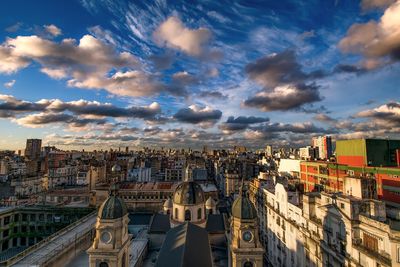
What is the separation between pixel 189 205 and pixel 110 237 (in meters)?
18.8

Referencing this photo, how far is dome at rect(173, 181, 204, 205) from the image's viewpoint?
140 ft

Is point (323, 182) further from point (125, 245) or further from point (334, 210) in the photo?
point (125, 245)

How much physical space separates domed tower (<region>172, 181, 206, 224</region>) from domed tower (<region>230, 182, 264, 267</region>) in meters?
17.1

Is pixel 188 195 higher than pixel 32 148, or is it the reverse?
pixel 32 148

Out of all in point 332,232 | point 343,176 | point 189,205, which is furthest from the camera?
point 343,176

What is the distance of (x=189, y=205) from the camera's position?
4241cm

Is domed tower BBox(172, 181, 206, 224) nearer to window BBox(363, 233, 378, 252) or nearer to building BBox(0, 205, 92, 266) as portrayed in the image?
window BBox(363, 233, 378, 252)

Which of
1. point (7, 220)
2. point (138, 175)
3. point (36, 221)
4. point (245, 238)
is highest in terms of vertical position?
point (245, 238)

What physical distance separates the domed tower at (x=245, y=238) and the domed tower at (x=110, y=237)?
1093 cm

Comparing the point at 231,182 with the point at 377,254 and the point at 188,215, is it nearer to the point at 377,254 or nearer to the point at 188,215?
the point at 188,215

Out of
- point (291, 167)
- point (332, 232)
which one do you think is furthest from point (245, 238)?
point (291, 167)

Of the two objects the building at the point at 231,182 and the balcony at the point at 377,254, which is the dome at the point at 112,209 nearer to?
the balcony at the point at 377,254

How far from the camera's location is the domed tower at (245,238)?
80.5 ft

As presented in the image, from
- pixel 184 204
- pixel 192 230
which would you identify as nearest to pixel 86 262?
pixel 184 204
